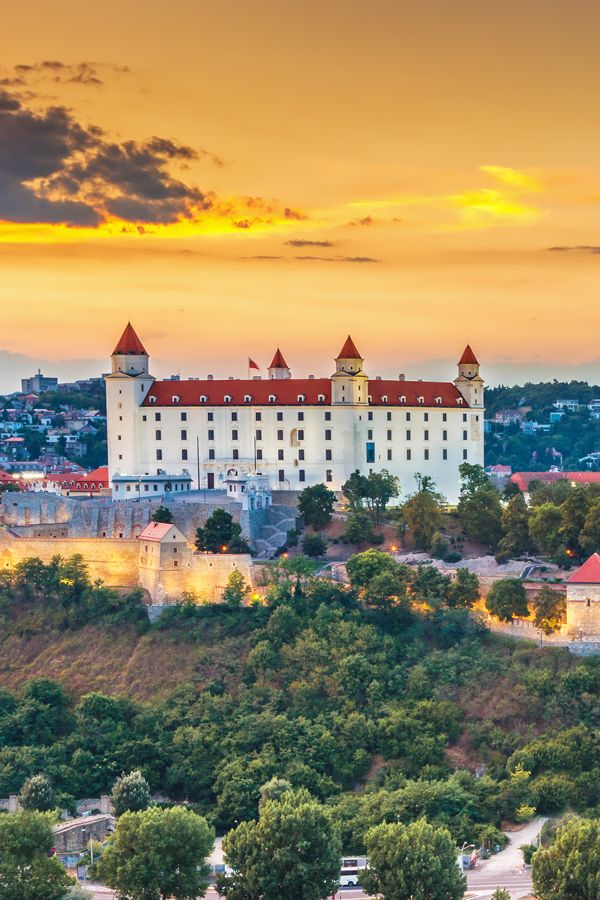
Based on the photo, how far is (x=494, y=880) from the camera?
45281 millimetres

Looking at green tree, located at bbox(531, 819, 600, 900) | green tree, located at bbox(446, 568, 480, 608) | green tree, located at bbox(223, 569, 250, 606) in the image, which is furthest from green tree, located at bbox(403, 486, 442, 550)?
green tree, located at bbox(531, 819, 600, 900)

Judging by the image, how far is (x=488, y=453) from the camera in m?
125

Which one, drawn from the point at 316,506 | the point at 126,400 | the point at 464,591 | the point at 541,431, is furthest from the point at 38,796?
the point at 541,431

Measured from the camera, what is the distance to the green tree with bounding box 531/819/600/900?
133 ft

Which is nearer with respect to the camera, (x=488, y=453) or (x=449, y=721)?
(x=449, y=721)

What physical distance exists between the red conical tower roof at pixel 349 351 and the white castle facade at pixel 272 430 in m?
0.05

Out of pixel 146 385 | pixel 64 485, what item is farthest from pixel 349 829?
pixel 64 485

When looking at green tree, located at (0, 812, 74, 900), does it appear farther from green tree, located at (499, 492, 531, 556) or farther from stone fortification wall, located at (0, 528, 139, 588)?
green tree, located at (499, 492, 531, 556)

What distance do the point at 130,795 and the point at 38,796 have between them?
294 centimetres

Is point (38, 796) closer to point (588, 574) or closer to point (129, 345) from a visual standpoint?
point (588, 574)

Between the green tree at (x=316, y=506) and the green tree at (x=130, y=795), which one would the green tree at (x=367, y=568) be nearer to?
the green tree at (x=316, y=506)

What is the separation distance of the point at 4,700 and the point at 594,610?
68.4ft

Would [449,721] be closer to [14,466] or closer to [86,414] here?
[14,466]

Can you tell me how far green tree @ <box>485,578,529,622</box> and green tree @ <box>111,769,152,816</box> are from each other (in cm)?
1424
